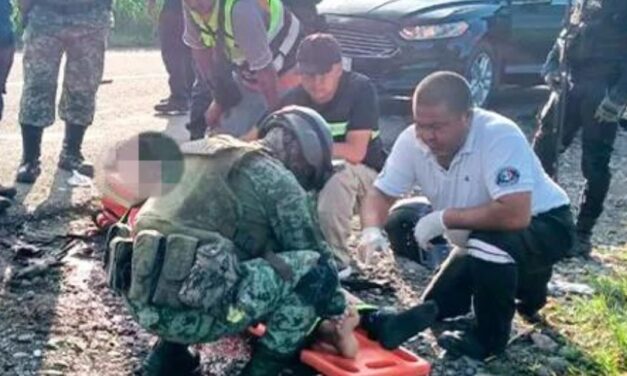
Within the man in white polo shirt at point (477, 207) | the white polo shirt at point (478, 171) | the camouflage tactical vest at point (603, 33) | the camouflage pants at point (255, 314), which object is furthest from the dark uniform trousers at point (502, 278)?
the camouflage tactical vest at point (603, 33)

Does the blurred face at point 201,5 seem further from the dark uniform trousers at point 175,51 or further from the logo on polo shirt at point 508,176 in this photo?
the dark uniform trousers at point 175,51

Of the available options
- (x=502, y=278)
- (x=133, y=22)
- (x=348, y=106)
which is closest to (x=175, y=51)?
(x=348, y=106)

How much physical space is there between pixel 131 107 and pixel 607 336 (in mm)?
5765

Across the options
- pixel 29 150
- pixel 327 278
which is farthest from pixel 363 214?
pixel 29 150

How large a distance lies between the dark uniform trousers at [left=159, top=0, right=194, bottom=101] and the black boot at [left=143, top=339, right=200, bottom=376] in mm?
5379

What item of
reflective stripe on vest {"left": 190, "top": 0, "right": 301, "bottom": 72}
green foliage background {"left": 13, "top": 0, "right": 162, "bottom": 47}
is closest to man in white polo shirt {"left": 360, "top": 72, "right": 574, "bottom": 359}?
reflective stripe on vest {"left": 190, "top": 0, "right": 301, "bottom": 72}

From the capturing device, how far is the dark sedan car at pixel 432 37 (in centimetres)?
847

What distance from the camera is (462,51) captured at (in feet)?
28.3

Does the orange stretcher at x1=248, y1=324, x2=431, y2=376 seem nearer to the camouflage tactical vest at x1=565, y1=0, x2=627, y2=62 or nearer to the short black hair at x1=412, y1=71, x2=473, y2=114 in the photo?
the short black hair at x1=412, y1=71, x2=473, y2=114

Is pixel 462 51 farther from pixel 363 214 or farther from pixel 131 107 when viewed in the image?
pixel 363 214

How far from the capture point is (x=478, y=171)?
4184 mm

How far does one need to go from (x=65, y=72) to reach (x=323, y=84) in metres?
2.12

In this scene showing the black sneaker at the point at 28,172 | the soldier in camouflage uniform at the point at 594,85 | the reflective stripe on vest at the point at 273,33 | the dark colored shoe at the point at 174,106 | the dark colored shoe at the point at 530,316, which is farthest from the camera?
the dark colored shoe at the point at 174,106

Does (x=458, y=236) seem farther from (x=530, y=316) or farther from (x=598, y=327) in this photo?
(x=598, y=327)
